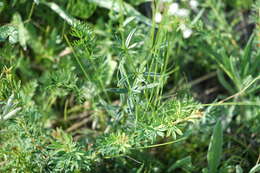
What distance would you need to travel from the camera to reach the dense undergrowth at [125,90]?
1.23 m

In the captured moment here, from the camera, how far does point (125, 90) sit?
1.30 meters

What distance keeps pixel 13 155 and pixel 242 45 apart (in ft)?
4.34

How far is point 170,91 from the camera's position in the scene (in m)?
1.85

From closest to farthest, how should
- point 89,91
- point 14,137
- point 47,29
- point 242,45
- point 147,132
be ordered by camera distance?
1. point 147,132
2. point 14,137
3. point 89,91
4. point 47,29
5. point 242,45

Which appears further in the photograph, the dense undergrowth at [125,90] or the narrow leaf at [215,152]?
the narrow leaf at [215,152]

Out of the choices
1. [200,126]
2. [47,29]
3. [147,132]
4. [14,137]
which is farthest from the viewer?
[47,29]

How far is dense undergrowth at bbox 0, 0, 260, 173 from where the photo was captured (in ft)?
4.05

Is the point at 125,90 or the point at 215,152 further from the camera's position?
the point at 215,152

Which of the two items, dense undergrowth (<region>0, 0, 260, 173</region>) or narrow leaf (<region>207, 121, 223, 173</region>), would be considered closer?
dense undergrowth (<region>0, 0, 260, 173</region>)

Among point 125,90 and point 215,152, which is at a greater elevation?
point 125,90

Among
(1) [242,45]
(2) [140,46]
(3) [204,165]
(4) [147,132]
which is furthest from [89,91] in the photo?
(1) [242,45]

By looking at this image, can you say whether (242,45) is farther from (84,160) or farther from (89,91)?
(84,160)

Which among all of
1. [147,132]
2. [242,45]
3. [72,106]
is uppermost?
[242,45]

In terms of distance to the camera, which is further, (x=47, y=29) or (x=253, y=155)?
(x=47, y=29)
